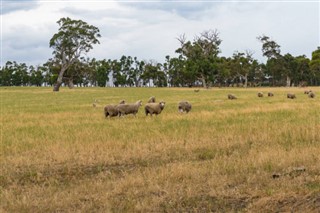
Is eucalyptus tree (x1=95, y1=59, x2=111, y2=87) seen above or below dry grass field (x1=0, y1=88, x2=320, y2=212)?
above

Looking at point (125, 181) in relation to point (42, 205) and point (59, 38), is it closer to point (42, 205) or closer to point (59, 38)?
point (42, 205)

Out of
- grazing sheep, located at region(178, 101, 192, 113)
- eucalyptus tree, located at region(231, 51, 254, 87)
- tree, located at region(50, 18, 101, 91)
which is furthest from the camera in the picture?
eucalyptus tree, located at region(231, 51, 254, 87)

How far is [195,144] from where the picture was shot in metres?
12.8

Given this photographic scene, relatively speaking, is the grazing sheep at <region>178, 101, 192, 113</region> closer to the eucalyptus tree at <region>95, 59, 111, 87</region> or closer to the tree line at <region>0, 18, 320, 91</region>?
the tree line at <region>0, 18, 320, 91</region>

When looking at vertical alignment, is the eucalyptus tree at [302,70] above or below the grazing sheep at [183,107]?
above

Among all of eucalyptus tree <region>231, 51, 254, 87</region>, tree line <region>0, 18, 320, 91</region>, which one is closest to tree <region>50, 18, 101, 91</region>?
tree line <region>0, 18, 320, 91</region>

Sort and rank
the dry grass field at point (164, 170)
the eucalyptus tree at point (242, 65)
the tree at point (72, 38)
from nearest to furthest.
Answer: the dry grass field at point (164, 170), the tree at point (72, 38), the eucalyptus tree at point (242, 65)

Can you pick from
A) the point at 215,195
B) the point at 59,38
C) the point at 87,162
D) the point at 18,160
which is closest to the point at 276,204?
the point at 215,195

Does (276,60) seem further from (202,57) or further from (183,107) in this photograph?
(183,107)

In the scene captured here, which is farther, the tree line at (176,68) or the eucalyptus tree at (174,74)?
the eucalyptus tree at (174,74)

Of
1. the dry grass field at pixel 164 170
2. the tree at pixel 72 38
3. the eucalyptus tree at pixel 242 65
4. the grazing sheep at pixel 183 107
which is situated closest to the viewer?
the dry grass field at pixel 164 170

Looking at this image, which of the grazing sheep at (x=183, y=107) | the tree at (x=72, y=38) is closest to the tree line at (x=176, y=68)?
the tree at (x=72, y=38)

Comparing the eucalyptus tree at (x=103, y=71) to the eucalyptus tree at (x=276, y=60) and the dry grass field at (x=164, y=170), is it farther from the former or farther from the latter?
the dry grass field at (x=164, y=170)

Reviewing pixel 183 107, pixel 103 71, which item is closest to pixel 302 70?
pixel 103 71
